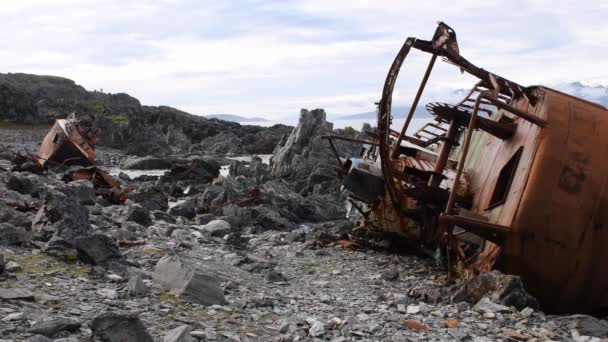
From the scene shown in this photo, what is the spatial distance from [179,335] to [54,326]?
1.05 metres

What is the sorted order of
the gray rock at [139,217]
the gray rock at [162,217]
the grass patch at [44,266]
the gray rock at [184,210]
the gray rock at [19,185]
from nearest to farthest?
the grass patch at [44,266]
the gray rock at [139,217]
the gray rock at [162,217]
the gray rock at [19,185]
the gray rock at [184,210]

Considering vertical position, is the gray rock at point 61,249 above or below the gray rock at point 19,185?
above

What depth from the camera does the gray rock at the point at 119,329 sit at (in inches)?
199

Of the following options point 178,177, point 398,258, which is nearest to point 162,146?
point 178,177

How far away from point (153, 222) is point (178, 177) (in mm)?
13913

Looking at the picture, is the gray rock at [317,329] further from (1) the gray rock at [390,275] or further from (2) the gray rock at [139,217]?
(2) the gray rock at [139,217]

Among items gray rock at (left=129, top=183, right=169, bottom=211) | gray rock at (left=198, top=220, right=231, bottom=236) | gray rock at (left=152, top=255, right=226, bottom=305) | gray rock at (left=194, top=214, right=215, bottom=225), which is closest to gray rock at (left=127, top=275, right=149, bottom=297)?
gray rock at (left=152, top=255, right=226, bottom=305)

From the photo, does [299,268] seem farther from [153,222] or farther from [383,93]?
[153,222]

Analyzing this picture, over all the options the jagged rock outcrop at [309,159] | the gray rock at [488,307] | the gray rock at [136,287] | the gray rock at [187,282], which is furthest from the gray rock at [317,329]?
the jagged rock outcrop at [309,159]

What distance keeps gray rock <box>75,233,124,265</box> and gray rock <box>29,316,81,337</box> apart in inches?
105

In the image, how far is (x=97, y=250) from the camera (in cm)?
798

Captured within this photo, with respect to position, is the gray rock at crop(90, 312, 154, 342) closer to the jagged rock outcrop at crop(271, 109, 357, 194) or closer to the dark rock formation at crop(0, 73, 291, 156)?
the jagged rock outcrop at crop(271, 109, 357, 194)

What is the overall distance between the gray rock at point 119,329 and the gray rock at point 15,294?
117cm

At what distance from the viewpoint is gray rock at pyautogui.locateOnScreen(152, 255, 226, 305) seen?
7.01 metres
